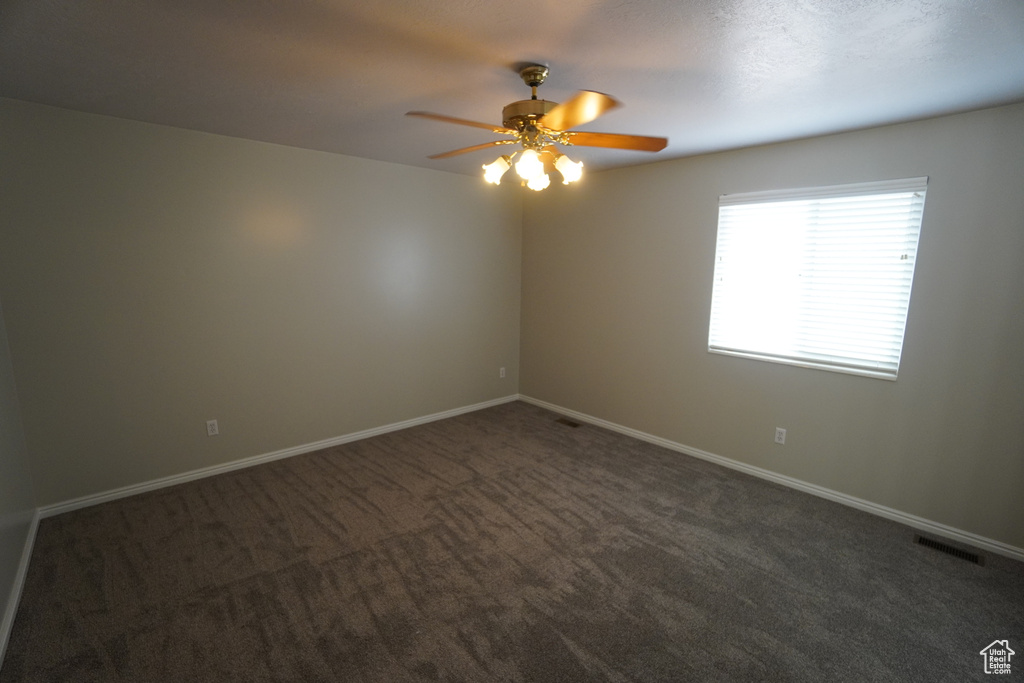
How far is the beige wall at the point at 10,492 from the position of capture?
6.43ft

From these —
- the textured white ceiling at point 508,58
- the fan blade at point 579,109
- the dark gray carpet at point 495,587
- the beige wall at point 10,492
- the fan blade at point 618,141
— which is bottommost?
the dark gray carpet at point 495,587

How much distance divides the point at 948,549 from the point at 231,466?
482 cm

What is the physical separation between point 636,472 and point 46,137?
441 cm

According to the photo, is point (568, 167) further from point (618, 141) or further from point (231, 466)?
point (231, 466)

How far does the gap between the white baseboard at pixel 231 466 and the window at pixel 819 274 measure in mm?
2845

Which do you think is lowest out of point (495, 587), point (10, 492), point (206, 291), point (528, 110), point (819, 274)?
point (495, 587)

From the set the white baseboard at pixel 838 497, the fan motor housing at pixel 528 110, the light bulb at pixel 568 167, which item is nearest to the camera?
the fan motor housing at pixel 528 110

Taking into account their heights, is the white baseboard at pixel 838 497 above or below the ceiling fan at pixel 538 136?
below

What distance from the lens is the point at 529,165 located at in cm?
180

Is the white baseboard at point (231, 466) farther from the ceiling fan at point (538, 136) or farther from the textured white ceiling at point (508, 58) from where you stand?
the ceiling fan at point (538, 136)

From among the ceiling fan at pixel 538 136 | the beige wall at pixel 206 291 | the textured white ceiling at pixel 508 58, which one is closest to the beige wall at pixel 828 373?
the textured white ceiling at pixel 508 58

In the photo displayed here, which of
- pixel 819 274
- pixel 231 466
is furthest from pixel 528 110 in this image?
pixel 231 466

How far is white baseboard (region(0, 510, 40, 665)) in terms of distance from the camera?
183cm

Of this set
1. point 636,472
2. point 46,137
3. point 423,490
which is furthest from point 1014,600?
point 46,137
